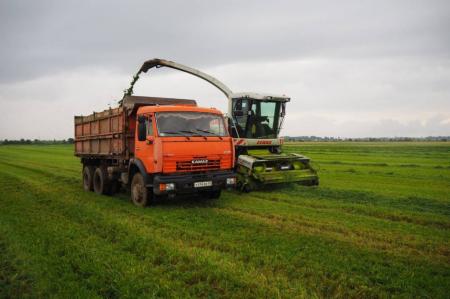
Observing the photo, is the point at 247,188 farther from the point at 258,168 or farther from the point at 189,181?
the point at 189,181

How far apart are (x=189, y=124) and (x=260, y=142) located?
183 inches

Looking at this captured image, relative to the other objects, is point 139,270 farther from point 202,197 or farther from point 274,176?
point 274,176

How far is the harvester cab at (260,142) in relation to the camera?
12875 mm

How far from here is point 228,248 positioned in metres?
6.45

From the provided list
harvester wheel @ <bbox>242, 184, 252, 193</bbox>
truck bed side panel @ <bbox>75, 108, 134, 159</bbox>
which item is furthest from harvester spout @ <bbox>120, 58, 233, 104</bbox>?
harvester wheel @ <bbox>242, 184, 252, 193</bbox>

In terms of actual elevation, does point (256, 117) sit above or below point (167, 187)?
above

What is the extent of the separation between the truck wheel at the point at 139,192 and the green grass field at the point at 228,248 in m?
0.31

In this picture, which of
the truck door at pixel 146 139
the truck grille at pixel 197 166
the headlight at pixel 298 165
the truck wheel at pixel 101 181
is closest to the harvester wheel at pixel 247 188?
the headlight at pixel 298 165

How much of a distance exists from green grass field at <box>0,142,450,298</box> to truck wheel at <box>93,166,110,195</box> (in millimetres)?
1483

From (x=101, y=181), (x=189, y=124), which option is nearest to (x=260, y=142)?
(x=189, y=124)

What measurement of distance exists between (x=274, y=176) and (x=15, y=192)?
924cm

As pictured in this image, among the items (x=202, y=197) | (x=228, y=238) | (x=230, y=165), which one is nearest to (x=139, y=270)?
(x=228, y=238)

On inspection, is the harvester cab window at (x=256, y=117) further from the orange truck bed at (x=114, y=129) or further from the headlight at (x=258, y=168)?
the orange truck bed at (x=114, y=129)

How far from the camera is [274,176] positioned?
1287 centimetres
